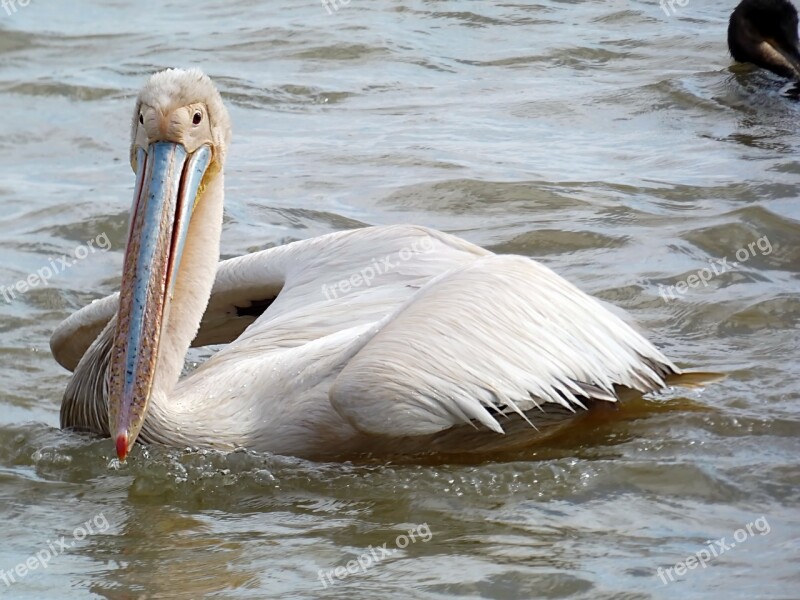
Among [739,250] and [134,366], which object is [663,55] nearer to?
[739,250]

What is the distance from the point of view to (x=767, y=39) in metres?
8.88

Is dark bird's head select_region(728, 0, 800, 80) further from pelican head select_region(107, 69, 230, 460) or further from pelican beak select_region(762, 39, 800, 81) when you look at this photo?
pelican head select_region(107, 69, 230, 460)

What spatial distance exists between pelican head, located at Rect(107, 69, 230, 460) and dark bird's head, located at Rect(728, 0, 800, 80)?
5.28 meters

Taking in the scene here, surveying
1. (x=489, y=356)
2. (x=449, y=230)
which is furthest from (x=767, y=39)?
(x=489, y=356)

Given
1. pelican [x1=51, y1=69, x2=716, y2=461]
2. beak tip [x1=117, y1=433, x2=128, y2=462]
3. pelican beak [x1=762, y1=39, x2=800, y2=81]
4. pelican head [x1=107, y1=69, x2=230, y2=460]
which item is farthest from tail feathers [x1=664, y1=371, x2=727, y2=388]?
pelican beak [x1=762, y1=39, x2=800, y2=81]

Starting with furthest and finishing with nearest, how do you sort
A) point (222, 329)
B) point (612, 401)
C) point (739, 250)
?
1. point (739, 250)
2. point (222, 329)
3. point (612, 401)

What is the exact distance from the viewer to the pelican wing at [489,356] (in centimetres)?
387

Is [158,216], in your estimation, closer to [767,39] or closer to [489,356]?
[489,356]

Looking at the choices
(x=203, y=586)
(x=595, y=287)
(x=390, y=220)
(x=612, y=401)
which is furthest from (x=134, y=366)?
(x=390, y=220)

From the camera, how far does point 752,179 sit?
6.75m

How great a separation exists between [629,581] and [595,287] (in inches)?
96.4

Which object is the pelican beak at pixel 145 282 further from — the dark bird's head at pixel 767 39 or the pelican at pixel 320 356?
the dark bird's head at pixel 767 39

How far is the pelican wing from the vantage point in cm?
387

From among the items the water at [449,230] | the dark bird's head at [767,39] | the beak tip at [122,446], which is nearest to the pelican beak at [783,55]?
the dark bird's head at [767,39]
